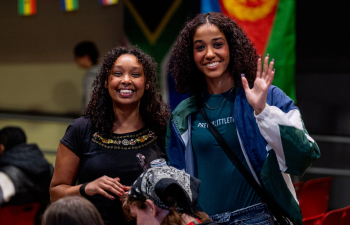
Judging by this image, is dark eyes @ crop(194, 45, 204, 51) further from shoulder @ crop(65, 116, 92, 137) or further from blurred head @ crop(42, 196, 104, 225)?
blurred head @ crop(42, 196, 104, 225)

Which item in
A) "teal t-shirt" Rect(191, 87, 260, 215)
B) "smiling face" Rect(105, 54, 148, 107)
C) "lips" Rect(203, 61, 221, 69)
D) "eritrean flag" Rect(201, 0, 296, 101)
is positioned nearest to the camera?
"teal t-shirt" Rect(191, 87, 260, 215)

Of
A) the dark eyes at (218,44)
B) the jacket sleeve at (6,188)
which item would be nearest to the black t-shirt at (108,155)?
the dark eyes at (218,44)

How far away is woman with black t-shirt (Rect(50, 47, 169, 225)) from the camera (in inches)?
76.7

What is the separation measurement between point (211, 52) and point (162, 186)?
70 centimetres

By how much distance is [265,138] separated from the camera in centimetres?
155

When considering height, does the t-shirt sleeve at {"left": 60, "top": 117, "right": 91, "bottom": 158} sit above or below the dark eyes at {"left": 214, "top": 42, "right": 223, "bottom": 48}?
below

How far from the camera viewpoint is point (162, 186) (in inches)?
54.4

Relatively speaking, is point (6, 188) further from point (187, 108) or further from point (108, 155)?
point (187, 108)

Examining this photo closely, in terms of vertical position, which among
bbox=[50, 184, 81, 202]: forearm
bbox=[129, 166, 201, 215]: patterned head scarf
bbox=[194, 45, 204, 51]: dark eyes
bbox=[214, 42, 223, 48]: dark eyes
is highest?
bbox=[214, 42, 223, 48]: dark eyes

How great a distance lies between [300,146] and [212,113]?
0.46 m

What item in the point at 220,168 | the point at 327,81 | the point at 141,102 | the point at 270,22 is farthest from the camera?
the point at 327,81

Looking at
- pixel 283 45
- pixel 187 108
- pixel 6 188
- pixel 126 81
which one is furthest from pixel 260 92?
pixel 6 188

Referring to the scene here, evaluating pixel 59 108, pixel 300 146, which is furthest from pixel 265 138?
pixel 59 108

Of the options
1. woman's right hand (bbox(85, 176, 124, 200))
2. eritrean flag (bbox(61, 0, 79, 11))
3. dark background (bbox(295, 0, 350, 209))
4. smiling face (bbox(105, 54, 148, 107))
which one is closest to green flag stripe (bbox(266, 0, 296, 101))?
dark background (bbox(295, 0, 350, 209))
